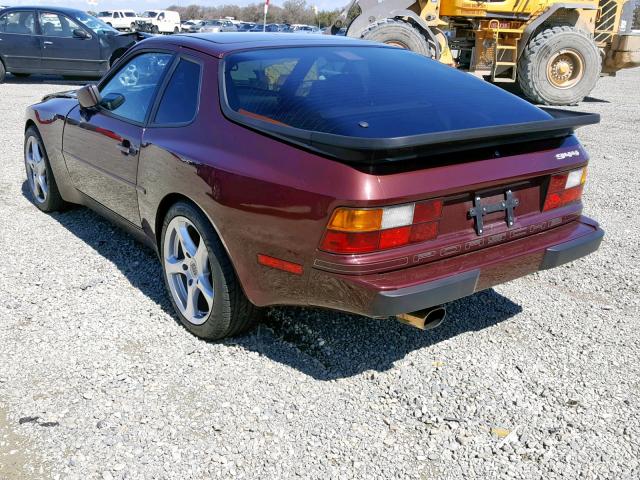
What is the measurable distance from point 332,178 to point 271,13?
9475 cm

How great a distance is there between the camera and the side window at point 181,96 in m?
3.20

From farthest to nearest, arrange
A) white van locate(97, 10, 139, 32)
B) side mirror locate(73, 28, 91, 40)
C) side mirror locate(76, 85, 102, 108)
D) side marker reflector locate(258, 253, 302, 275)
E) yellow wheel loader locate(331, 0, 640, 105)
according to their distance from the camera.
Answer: white van locate(97, 10, 139, 32) → side mirror locate(73, 28, 91, 40) → yellow wheel loader locate(331, 0, 640, 105) → side mirror locate(76, 85, 102, 108) → side marker reflector locate(258, 253, 302, 275)

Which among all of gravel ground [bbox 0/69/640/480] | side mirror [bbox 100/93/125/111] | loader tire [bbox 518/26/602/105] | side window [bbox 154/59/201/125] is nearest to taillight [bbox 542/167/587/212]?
gravel ground [bbox 0/69/640/480]

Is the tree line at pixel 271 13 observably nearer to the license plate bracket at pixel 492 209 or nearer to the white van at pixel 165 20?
the white van at pixel 165 20

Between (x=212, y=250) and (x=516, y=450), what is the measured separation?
1.55 m

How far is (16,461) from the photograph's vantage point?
236 centimetres

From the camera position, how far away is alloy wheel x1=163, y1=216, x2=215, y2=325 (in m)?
3.10

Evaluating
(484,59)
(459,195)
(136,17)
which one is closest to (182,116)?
(459,195)

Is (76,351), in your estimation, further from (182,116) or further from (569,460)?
(569,460)

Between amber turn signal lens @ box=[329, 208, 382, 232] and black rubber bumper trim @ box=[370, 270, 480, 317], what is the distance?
0.26m

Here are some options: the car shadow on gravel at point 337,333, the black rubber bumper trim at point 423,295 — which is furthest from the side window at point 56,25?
the black rubber bumper trim at point 423,295

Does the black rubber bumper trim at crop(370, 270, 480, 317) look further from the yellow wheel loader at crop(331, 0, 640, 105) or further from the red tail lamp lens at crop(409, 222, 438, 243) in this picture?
the yellow wheel loader at crop(331, 0, 640, 105)

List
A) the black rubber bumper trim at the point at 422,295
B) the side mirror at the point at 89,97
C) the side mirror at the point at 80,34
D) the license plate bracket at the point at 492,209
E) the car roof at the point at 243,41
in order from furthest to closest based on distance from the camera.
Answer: the side mirror at the point at 80,34 → the side mirror at the point at 89,97 → the car roof at the point at 243,41 → the license plate bracket at the point at 492,209 → the black rubber bumper trim at the point at 422,295

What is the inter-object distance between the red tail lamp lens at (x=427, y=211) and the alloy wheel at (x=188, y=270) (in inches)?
41.8
